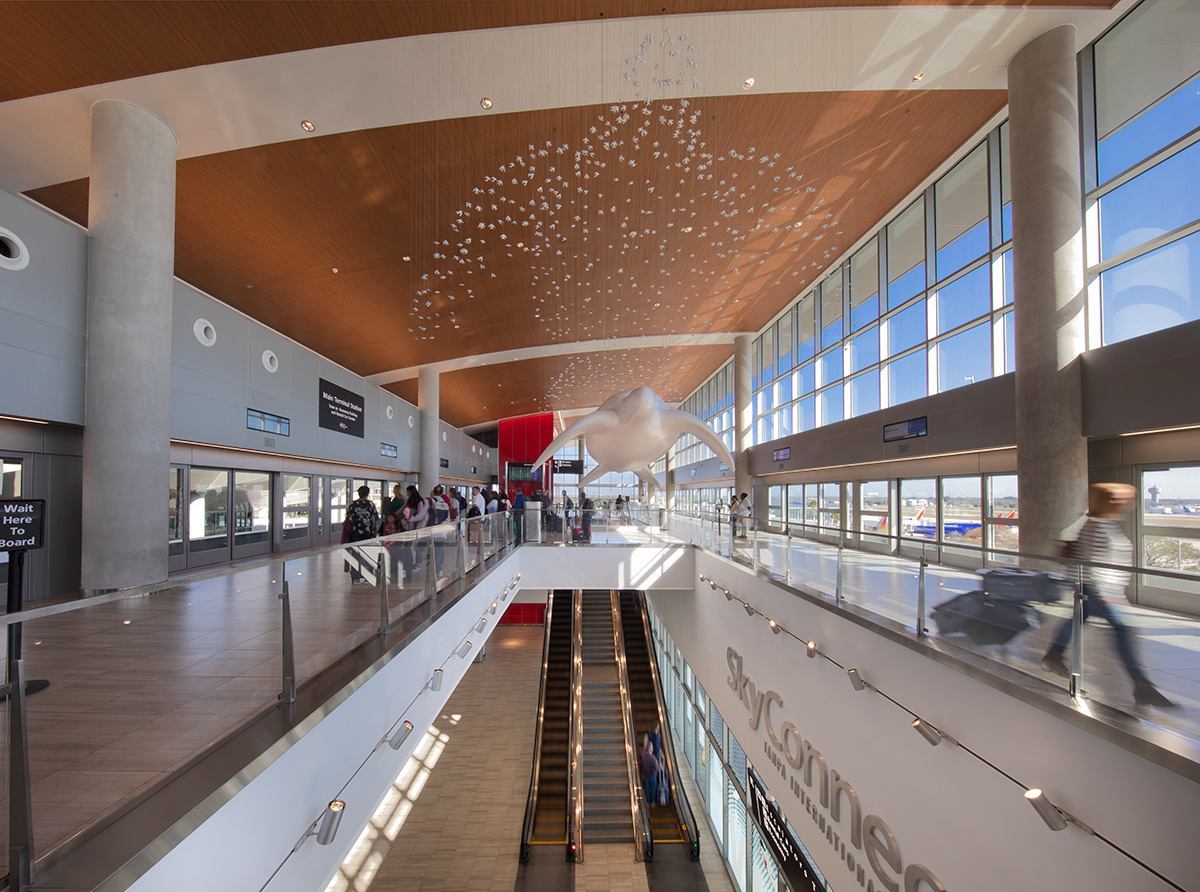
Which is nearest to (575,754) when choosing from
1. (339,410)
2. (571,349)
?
(339,410)

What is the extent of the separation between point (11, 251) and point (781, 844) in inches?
468

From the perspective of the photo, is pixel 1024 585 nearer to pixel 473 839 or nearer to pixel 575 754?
pixel 473 839

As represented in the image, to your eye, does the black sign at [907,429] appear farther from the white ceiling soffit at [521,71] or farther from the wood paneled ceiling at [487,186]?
the white ceiling soffit at [521,71]

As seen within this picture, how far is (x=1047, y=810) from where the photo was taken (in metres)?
2.95

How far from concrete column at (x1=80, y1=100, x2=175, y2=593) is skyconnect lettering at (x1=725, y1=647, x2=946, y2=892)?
25.3 ft

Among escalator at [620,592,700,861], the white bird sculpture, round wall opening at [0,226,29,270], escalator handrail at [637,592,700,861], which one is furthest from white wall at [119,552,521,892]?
escalator at [620,592,700,861]

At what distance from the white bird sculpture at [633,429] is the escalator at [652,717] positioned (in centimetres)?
622

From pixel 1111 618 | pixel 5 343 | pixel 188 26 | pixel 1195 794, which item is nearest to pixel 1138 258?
pixel 1111 618

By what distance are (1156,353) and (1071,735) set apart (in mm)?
Answer: 5763

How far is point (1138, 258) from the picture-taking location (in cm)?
746

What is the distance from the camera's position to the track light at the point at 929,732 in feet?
12.9

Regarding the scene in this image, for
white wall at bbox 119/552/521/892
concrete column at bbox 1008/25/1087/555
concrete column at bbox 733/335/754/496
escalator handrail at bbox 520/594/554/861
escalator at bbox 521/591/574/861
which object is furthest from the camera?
concrete column at bbox 733/335/754/496

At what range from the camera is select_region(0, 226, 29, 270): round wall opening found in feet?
23.0

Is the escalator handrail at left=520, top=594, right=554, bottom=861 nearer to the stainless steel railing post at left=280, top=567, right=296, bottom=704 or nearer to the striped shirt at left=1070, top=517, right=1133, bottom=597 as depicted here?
the stainless steel railing post at left=280, top=567, right=296, bottom=704
